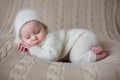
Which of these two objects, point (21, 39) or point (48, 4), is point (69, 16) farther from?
point (21, 39)

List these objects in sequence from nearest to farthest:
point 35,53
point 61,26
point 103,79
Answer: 1. point 103,79
2. point 35,53
3. point 61,26

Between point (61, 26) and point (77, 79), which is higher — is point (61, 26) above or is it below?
above

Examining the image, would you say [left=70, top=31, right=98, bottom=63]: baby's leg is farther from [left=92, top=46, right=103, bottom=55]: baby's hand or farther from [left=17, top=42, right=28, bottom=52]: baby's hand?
[left=17, top=42, right=28, bottom=52]: baby's hand

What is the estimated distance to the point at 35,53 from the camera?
1.04 m

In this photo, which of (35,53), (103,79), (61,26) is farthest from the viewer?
(61,26)

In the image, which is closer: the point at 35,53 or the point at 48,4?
the point at 35,53

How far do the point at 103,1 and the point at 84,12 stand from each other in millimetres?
147

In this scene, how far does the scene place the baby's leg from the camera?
104 centimetres

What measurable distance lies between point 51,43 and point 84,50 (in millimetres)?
156

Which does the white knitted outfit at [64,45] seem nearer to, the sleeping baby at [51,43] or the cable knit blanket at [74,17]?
the sleeping baby at [51,43]

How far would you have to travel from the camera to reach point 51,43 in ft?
3.50

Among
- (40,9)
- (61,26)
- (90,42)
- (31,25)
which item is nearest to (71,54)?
(90,42)

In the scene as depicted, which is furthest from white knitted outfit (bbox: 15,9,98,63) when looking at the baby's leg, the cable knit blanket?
the cable knit blanket

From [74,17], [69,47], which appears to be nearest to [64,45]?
[69,47]
